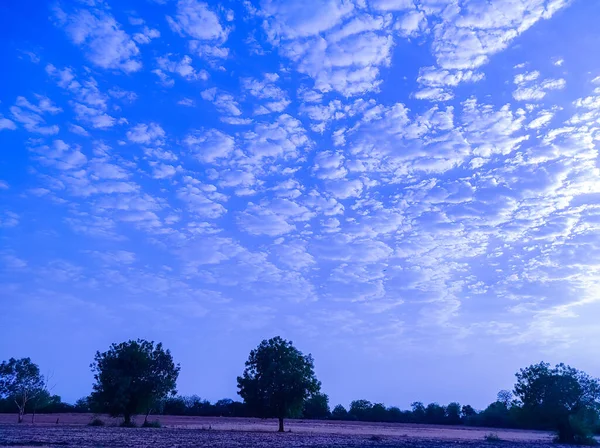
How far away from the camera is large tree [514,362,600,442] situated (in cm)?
6425

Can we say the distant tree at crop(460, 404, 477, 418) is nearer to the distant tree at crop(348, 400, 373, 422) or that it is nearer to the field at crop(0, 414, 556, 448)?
the distant tree at crop(348, 400, 373, 422)

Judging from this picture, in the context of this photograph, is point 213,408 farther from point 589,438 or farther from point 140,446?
point 140,446

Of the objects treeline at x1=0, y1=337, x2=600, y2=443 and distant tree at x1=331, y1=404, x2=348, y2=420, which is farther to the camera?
distant tree at x1=331, y1=404, x2=348, y2=420

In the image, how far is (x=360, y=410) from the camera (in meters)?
185

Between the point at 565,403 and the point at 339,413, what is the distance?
12400cm

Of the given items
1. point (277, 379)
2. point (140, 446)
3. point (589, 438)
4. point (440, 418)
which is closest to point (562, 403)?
point (589, 438)

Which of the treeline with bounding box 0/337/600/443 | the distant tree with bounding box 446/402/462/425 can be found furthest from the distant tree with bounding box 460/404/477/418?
the treeline with bounding box 0/337/600/443

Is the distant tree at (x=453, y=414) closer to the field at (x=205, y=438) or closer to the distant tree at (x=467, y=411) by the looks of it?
the distant tree at (x=467, y=411)

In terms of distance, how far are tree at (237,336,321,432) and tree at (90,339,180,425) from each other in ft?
42.3

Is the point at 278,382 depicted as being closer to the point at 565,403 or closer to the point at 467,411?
the point at 565,403

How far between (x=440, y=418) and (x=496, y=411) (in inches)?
822

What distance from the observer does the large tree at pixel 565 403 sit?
6425 centimetres

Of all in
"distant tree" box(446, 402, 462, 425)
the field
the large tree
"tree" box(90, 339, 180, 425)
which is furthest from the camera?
"distant tree" box(446, 402, 462, 425)

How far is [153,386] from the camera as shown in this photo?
263 ft
